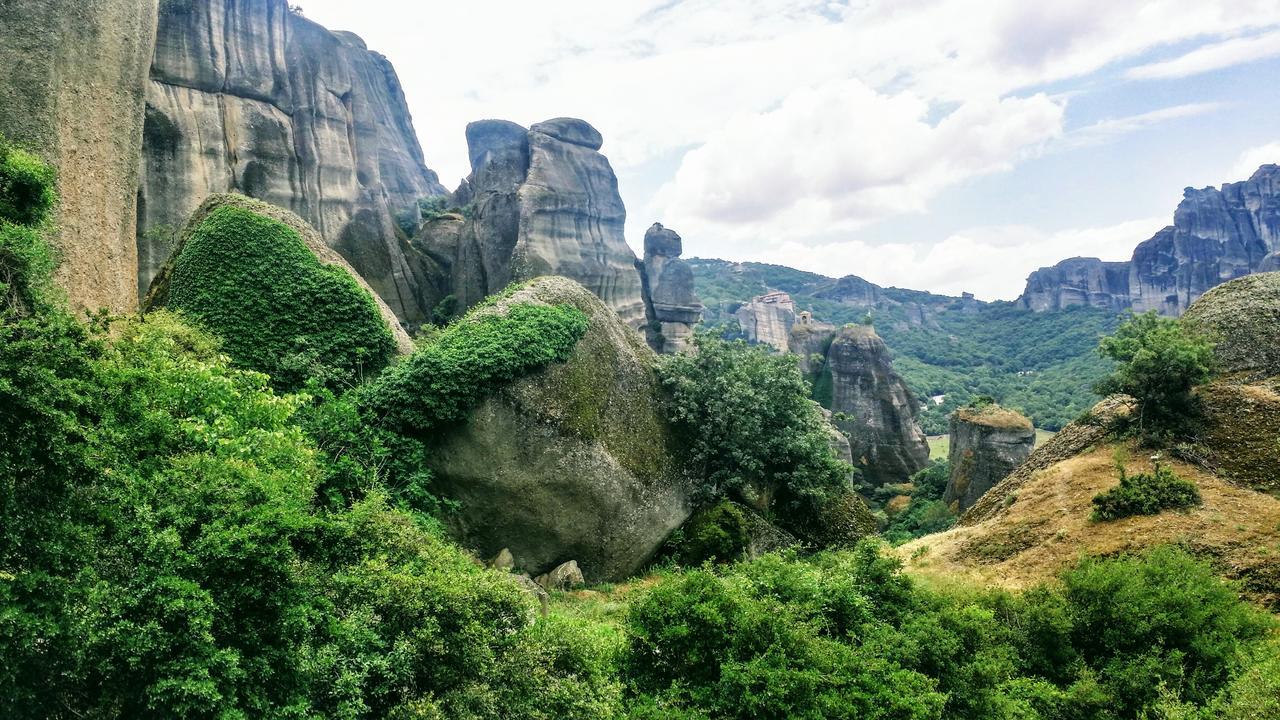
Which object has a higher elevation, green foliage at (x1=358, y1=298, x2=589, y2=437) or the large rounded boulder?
the large rounded boulder

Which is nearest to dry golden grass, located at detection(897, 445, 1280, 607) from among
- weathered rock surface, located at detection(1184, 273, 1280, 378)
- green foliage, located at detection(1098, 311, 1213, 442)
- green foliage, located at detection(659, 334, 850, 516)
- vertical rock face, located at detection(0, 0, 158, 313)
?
green foliage, located at detection(1098, 311, 1213, 442)

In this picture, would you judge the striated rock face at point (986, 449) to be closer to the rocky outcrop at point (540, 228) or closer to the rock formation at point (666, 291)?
the rock formation at point (666, 291)

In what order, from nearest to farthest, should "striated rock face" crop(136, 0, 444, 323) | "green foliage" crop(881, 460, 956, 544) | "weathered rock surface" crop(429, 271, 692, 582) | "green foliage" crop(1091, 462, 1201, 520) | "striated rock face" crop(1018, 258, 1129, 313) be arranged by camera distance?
"green foliage" crop(1091, 462, 1201, 520) < "weathered rock surface" crop(429, 271, 692, 582) < "striated rock face" crop(136, 0, 444, 323) < "green foliage" crop(881, 460, 956, 544) < "striated rock face" crop(1018, 258, 1129, 313)

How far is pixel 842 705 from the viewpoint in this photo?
8297 millimetres

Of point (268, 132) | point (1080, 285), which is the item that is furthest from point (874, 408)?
point (1080, 285)

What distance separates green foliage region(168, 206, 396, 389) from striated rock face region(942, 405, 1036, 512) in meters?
33.1

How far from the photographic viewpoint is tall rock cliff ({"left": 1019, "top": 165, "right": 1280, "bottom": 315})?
3770 inches

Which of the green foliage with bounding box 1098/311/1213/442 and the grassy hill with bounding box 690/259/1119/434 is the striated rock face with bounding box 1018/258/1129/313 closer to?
the grassy hill with bounding box 690/259/1119/434

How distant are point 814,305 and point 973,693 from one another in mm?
120441

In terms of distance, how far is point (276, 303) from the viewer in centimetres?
1842

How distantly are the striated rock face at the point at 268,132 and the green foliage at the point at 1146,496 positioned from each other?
1495 inches

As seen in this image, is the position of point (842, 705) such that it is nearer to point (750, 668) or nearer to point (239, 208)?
point (750, 668)

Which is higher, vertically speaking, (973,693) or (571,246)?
(571,246)

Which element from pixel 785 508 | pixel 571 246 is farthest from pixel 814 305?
pixel 785 508
